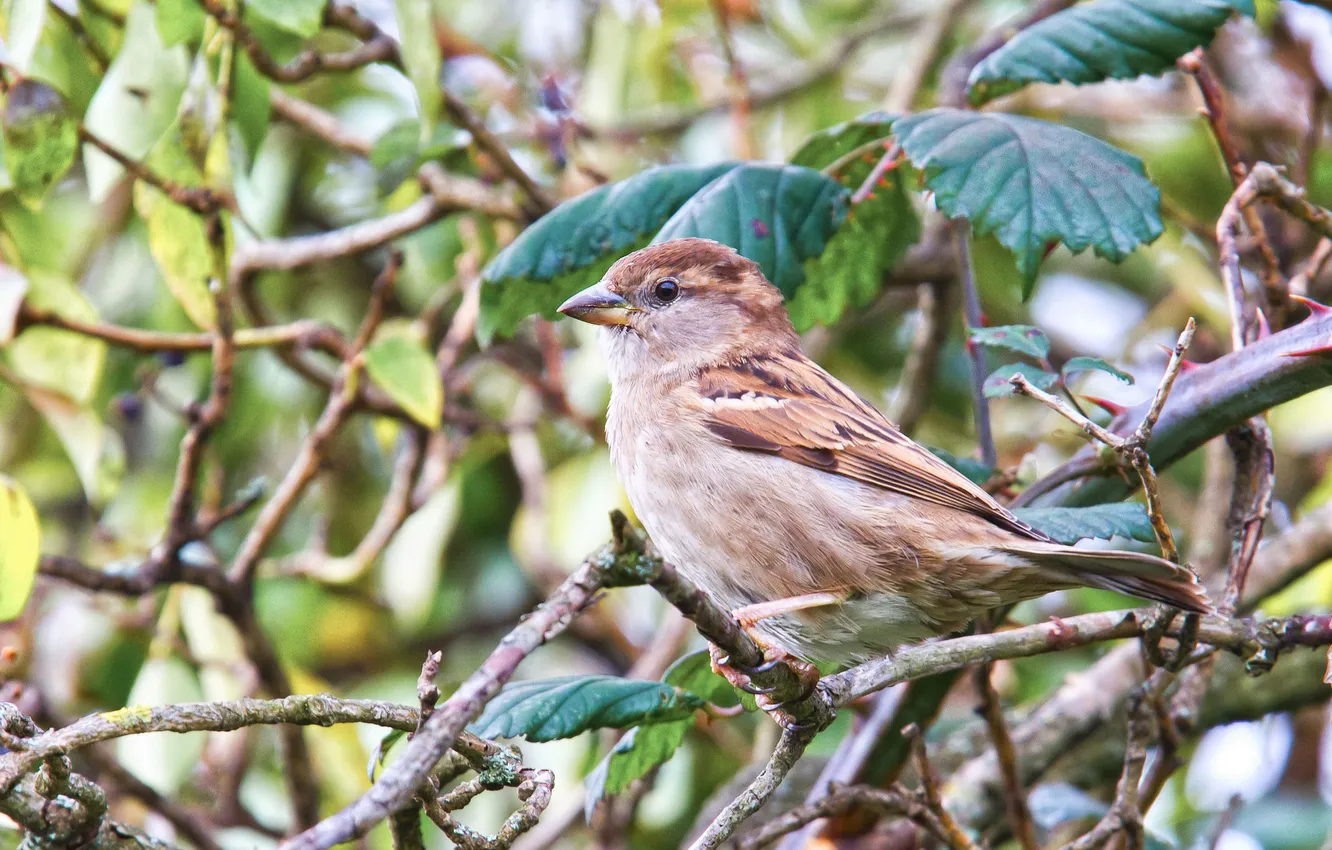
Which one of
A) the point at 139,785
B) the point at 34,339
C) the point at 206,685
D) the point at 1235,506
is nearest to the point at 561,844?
the point at 206,685

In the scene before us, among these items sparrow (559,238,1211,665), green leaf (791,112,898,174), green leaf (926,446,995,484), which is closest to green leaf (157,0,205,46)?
sparrow (559,238,1211,665)

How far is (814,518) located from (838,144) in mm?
915

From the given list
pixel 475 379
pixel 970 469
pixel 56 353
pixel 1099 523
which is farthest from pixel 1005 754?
pixel 475 379

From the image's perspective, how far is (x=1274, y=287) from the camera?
2.86 metres

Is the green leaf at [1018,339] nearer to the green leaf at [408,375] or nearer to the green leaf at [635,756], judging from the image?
the green leaf at [635,756]

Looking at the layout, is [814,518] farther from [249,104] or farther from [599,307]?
[249,104]

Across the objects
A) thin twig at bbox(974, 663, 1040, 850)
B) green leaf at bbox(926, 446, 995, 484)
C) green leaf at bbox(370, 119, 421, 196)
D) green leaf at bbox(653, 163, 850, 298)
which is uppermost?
green leaf at bbox(370, 119, 421, 196)

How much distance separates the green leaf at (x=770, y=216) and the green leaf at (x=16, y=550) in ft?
4.52

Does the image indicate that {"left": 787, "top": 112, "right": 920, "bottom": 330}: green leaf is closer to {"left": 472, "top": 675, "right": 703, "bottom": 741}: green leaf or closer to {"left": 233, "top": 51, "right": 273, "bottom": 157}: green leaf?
{"left": 472, "top": 675, "right": 703, "bottom": 741}: green leaf

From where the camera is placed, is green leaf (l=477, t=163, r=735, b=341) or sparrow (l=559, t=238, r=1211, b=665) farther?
green leaf (l=477, t=163, r=735, b=341)

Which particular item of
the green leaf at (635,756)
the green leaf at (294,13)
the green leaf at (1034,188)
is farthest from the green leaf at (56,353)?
the green leaf at (1034,188)

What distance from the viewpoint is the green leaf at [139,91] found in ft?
9.82

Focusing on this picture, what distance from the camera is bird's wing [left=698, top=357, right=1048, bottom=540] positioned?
2623mm

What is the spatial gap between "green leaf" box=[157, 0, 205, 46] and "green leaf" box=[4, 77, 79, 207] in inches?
10.3
